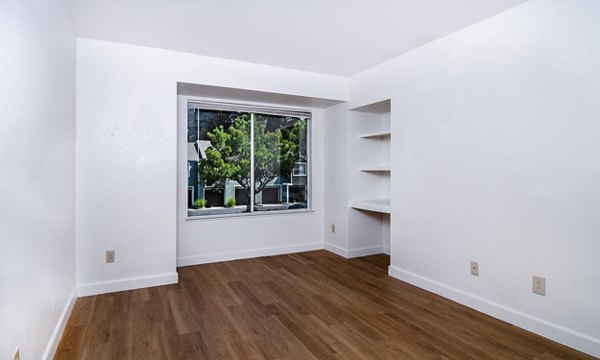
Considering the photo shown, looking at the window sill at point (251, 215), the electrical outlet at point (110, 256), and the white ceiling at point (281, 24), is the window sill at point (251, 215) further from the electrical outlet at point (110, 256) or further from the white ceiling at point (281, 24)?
the white ceiling at point (281, 24)

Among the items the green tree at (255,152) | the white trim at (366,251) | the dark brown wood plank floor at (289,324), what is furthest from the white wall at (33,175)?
the white trim at (366,251)

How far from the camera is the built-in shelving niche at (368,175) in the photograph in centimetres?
448

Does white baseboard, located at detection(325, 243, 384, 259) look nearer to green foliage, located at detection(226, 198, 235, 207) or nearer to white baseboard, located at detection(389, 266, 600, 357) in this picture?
white baseboard, located at detection(389, 266, 600, 357)

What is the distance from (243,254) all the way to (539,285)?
3132mm

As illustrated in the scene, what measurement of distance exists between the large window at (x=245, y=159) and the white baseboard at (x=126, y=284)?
94 centimetres

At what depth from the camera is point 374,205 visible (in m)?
4.09

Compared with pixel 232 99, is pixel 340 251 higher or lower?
lower

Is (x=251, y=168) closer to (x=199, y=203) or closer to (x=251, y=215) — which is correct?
(x=251, y=215)

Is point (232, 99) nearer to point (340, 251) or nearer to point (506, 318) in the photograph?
point (340, 251)

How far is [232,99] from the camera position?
4.28m

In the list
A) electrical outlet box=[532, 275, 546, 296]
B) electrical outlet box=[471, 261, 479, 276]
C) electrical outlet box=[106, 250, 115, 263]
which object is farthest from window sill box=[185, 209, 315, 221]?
electrical outlet box=[532, 275, 546, 296]

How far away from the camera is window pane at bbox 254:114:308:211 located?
4.62m

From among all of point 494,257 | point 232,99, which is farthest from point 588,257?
point 232,99

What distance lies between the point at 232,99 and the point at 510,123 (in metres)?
3.03
